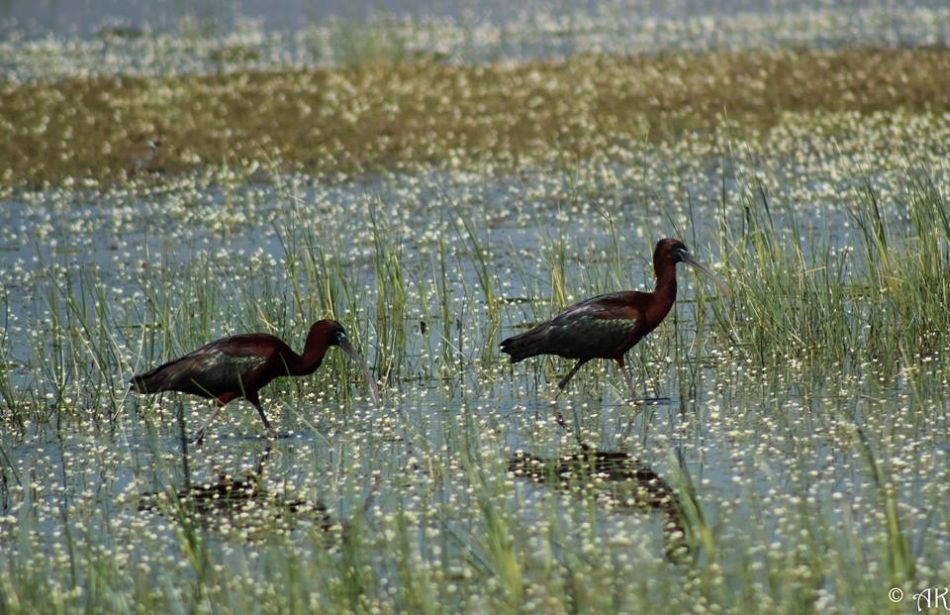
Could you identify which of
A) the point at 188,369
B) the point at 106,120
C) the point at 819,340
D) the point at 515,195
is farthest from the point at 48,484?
the point at 106,120

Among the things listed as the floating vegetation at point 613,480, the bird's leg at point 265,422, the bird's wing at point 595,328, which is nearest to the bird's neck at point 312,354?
the bird's leg at point 265,422

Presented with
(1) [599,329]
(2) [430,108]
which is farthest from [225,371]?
(2) [430,108]

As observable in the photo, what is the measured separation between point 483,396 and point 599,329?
914 millimetres

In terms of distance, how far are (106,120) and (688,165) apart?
8594mm

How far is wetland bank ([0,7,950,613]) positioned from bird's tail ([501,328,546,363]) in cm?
32

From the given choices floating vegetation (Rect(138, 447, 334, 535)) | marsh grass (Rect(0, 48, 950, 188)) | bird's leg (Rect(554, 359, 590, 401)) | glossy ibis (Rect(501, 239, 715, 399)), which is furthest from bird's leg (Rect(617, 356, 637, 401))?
marsh grass (Rect(0, 48, 950, 188))

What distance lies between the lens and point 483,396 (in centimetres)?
1057

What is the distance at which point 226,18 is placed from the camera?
41938 mm

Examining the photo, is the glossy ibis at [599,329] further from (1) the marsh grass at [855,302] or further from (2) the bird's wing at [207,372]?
(2) the bird's wing at [207,372]

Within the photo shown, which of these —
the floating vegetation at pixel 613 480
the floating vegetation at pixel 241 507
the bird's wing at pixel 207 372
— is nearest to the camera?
the floating vegetation at pixel 613 480

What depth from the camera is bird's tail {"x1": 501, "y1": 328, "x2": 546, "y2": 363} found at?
33.9ft

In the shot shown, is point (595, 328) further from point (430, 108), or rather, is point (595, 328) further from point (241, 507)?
point (430, 108)

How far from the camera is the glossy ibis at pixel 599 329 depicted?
1022 centimetres

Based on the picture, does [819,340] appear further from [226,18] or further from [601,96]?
[226,18]
